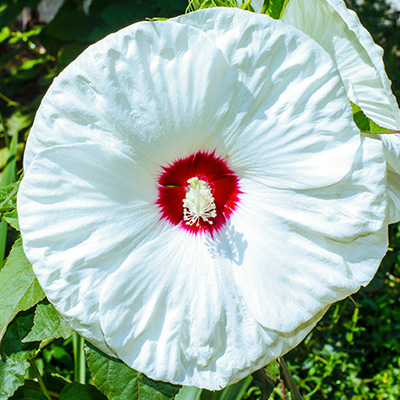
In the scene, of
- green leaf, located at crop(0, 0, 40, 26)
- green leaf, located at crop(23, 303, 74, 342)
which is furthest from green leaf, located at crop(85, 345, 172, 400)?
green leaf, located at crop(0, 0, 40, 26)

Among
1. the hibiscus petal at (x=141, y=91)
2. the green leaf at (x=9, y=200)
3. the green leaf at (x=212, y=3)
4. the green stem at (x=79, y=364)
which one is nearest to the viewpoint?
the hibiscus petal at (x=141, y=91)

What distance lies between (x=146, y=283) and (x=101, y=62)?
0.30 meters

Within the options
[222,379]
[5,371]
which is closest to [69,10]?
[5,371]

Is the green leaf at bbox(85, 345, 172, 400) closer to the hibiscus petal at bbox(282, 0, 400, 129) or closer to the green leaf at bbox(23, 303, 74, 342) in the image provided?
the green leaf at bbox(23, 303, 74, 342)

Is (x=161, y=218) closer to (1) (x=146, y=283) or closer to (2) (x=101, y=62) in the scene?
(1) (x=146, y=283)

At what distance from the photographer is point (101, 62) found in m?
0.64

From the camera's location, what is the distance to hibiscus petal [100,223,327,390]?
27.0 inches

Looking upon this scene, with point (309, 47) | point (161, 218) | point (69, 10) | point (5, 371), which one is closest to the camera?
point (309, 47)

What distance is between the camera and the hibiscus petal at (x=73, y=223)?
2.20ft

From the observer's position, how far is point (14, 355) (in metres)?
0.89

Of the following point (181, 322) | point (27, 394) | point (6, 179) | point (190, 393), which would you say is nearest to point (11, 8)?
point (6, 179)

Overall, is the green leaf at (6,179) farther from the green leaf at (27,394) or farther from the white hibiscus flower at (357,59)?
the white hibiscus flower at (357,59)

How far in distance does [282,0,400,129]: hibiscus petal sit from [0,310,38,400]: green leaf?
0.67 m

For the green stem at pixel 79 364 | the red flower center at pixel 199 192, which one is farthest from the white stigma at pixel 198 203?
the green stem at pixel 79 364
